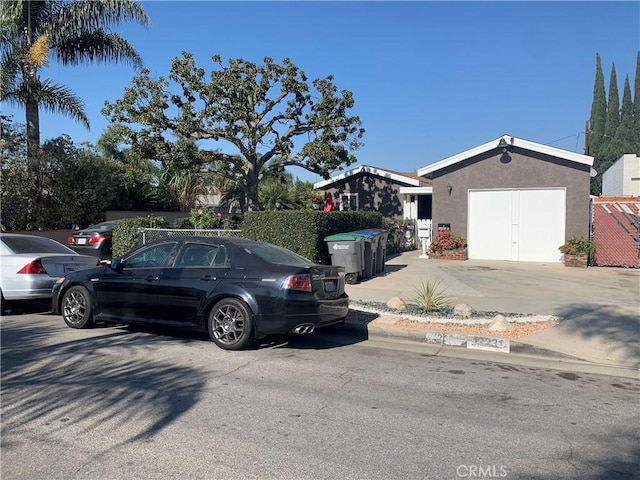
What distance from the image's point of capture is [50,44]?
20.2 metres

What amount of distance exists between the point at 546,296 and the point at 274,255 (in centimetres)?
615

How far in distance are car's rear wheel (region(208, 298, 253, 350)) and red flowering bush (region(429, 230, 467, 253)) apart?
12178mm

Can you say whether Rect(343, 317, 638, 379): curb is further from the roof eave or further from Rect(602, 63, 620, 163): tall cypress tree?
Rect(602, 63, 620, 163): tall cypress tree

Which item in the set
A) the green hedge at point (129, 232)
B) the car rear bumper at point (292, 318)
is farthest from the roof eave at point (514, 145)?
the car rear bumper at point (292, 318)

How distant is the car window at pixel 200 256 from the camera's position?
713 centimetres

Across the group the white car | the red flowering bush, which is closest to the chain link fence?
the white car

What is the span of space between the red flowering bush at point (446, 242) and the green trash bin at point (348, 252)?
6.59 meters

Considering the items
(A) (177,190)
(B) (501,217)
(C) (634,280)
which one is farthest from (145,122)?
(C) (634,280)


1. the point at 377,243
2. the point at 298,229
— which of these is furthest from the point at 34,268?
the point at 377,243

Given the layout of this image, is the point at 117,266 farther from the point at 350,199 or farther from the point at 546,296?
the point at 350,199

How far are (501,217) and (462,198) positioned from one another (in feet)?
4.83

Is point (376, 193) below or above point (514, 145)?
below

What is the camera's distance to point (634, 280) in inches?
514

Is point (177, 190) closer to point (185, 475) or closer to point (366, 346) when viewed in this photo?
point (366, 346)
